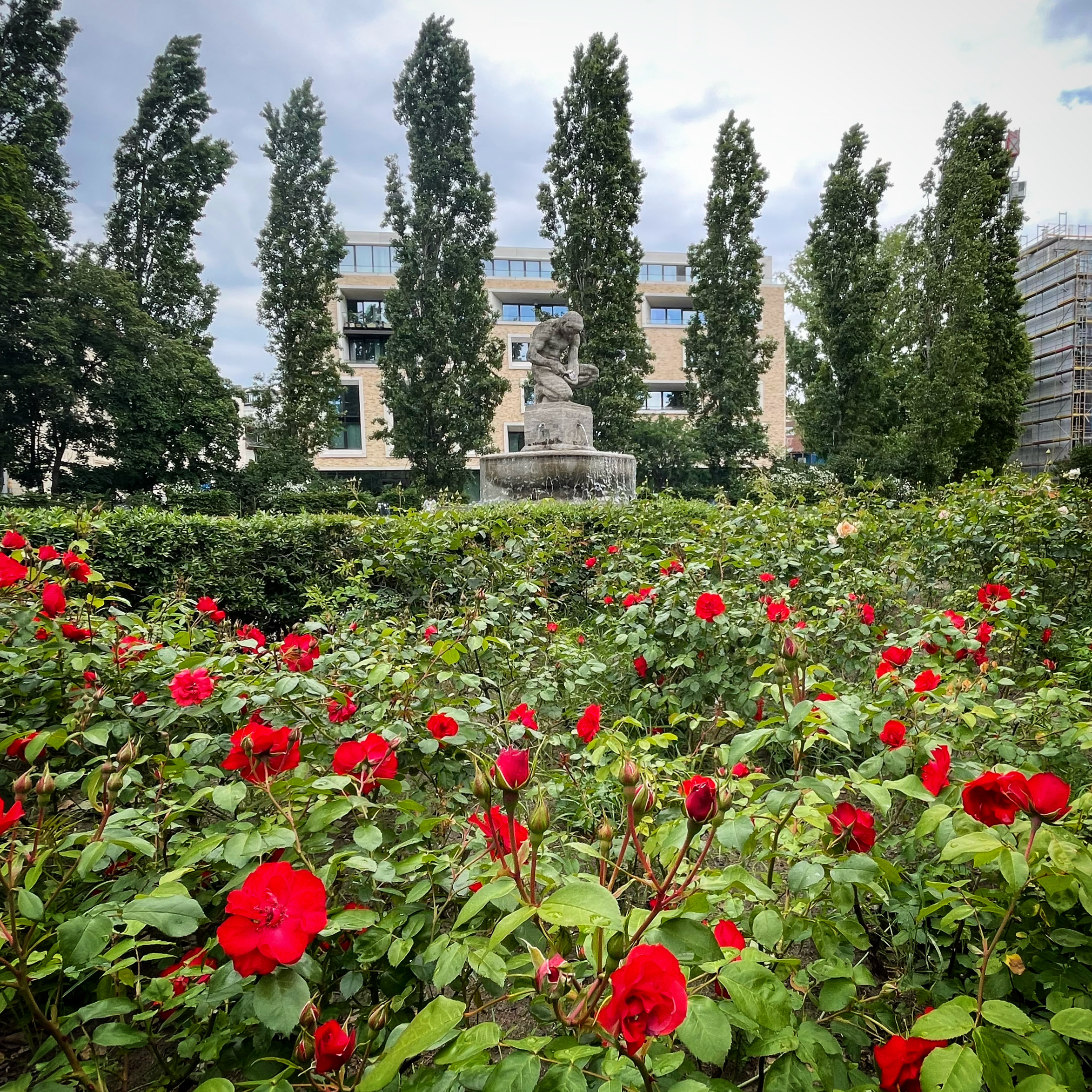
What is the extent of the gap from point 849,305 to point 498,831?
22678 millimetres

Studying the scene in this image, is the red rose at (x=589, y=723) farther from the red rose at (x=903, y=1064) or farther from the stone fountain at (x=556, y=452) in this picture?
the stone fountain at (x=556, y=452)

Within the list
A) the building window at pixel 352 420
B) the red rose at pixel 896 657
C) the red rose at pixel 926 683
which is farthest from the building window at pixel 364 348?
the red rose at pixel 926 683

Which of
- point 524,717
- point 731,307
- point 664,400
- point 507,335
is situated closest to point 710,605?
point 524,717

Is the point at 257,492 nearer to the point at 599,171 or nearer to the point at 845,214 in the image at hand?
the point at 599,171

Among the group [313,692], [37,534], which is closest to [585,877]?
[313,692]

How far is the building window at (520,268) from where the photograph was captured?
3662cm

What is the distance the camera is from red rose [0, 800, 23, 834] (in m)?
0.88

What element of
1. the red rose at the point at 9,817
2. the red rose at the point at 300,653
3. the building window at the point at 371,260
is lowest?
the red rose at the point at 9,817

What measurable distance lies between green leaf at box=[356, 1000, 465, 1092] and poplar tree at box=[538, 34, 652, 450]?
17774mm

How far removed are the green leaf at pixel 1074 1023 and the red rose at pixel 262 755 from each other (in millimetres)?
1085

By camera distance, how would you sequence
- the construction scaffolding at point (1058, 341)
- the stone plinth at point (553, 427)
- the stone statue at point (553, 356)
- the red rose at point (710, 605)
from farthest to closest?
the construction scaffolding at point (1058, 341) < the stone statue at point (553, 356) < the stone plinth at point (553, 427) < the red rose at point (710, 605)

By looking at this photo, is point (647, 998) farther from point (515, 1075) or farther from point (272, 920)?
point (272, 920)

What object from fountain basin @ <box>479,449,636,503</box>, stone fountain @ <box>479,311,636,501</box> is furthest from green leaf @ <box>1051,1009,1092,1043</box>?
fountain basin @ <box>479,449,636,503</box>

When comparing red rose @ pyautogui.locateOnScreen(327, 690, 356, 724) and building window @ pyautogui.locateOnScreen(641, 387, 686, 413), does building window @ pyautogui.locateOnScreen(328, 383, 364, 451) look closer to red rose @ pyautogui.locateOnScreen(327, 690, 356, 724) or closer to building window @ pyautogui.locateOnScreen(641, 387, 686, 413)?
building window @ pyautogui.locateOnScreen(641, 387, 686, 413)
